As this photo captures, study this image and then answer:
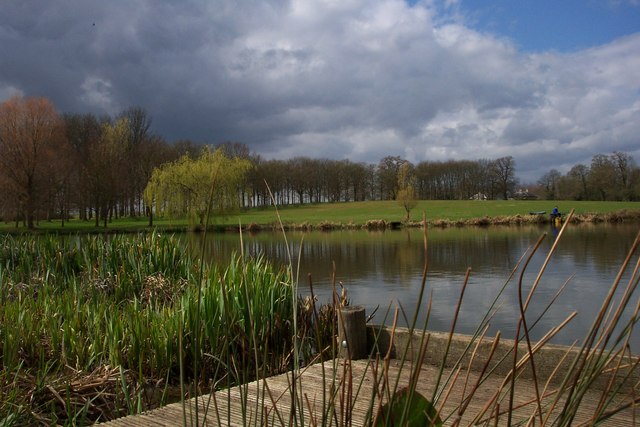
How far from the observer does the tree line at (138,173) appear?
1555 inches

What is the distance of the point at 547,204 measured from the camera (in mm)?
62406

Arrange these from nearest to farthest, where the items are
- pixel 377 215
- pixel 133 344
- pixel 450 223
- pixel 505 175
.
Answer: pixel 133 344 < pixel 450 223 < pixel 377 215 < pixel 505 175

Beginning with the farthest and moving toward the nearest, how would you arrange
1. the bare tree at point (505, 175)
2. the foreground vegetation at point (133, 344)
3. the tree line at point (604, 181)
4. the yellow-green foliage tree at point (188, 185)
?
the bare tree at point (505, 175) < the tree line at point (604, 181) < the yellow-green foliage tree at point (188, 185) < the foreground vegetation at point (133, 344)

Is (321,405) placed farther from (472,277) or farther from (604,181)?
(604,181)

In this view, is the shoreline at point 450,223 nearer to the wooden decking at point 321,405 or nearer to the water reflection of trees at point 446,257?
the water reflection of trees at point 446,257

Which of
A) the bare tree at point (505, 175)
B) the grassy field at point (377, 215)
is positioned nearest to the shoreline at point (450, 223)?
the grassy field at point (377, 215)

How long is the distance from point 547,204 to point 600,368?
66460 millimetres

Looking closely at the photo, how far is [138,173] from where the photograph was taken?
5016cm

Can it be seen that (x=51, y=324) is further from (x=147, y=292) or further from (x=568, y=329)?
(x=568, y=329)

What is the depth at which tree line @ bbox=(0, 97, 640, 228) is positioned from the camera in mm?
39500

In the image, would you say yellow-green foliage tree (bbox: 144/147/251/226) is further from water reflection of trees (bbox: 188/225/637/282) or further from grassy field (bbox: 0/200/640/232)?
water reflection of trees (bbox: 188/225/637/282)

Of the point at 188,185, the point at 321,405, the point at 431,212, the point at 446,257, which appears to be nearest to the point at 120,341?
the point at 321,405

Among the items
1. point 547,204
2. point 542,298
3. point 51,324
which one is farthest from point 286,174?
point 51,324

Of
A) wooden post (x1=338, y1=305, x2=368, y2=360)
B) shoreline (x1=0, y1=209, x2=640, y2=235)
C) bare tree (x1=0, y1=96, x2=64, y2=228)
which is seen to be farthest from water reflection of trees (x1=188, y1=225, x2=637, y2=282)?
bare tree (x1=0, y1=96, x2=64, y2=228)
